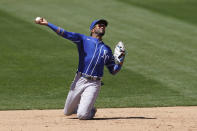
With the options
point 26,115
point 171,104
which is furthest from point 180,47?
point 26,115

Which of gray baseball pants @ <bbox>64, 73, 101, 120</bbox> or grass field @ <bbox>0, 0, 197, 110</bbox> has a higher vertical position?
gray baseball pants @ <bbox>64, 73, 101, 120</bbox>

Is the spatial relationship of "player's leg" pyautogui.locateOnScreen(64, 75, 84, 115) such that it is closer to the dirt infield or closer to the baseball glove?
the dirt infield

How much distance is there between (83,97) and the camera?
33.7 ft

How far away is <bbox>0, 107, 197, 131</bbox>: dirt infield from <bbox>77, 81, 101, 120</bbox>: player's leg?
0.40 feet

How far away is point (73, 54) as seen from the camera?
54.5 ft

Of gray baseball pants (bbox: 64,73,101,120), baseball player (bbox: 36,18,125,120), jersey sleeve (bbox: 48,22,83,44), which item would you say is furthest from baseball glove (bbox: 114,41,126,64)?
jersey sleeve (bbox: 48,22,83,44)

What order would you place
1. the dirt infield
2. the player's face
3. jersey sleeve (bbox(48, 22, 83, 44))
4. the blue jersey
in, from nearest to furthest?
the dirt infield
jersey sleeve (bbox(48, 22, 83, 44))
the blue jersey
the player's face

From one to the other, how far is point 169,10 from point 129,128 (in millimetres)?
13497

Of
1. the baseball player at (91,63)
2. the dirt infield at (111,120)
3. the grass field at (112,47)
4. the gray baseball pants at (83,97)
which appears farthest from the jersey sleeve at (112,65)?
the grass field at (112,47)

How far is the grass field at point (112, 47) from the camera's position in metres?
12.7

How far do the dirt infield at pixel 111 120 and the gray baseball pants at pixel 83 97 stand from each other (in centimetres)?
13

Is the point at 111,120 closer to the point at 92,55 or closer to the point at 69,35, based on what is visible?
the point at 92,55

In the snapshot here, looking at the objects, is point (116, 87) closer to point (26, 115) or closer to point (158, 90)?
point (158, 90)

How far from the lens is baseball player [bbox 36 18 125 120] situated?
10.1 meters
